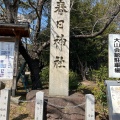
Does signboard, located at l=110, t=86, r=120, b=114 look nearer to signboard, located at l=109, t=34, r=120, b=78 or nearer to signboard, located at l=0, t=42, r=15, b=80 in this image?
signboard, located at l=109, t=34, r=120, b=78

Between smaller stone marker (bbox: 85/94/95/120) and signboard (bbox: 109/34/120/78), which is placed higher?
signboard (bbox: 109/34/120/78)

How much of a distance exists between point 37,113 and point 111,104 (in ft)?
6.37

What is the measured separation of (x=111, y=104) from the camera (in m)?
4.86

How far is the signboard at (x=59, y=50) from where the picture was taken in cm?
737

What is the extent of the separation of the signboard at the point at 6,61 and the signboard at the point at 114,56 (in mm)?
4019

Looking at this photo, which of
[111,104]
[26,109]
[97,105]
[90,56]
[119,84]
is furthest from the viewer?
[90,56]

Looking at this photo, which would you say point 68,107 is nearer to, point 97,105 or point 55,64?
point 55,64

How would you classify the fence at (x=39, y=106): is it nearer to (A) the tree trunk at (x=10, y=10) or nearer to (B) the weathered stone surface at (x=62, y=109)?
(B) the weathered stone surface at (x=62, y=109)

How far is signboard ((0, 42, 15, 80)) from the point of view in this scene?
785 cm

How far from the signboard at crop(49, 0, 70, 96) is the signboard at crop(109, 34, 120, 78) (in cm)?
215

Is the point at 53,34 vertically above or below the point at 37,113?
above

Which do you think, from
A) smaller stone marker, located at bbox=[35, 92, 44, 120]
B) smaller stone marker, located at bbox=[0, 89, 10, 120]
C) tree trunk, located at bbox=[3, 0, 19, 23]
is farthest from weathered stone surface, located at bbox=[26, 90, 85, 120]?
tree trunk, located at bbox=[3, 0, 19, 23]

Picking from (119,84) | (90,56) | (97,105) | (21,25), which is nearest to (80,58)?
(90,56)

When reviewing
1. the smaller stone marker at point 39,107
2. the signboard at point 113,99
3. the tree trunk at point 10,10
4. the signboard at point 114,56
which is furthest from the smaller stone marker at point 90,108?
the tree trunk at point 10,10
